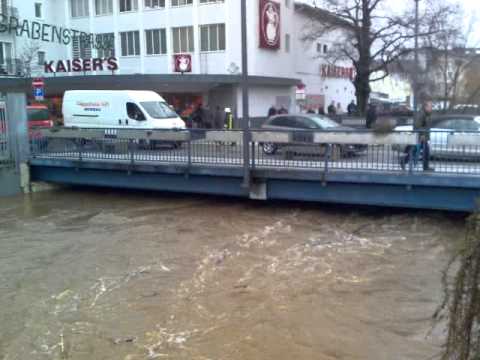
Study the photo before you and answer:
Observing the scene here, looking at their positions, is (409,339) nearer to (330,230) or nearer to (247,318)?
(247,318)

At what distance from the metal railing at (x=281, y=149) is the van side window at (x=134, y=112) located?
4.11 m

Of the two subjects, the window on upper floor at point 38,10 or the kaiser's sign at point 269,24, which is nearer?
the kaiser's sign at point 269,24

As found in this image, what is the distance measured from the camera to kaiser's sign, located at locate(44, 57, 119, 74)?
3544cm

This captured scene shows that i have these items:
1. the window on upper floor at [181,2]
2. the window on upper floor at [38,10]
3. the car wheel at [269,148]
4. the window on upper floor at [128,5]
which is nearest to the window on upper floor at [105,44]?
the window on upper floor at [128,5]

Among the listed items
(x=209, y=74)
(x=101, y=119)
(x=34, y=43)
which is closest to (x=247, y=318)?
(x=101, y=119)

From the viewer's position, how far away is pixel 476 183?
12648mm

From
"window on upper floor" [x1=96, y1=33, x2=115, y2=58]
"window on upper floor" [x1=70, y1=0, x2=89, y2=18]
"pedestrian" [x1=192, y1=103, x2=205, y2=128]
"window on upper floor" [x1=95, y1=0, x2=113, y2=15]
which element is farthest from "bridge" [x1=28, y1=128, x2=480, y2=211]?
"window on upper floor" [x1=70, y1=0, x2=89, y2=18]

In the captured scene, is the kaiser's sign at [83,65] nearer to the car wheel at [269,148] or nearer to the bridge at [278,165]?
the bridge at [278,165]

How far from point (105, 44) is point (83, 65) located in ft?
13.7

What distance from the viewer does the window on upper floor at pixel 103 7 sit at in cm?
4122

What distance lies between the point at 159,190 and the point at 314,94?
103ft

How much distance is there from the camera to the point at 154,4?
129ft

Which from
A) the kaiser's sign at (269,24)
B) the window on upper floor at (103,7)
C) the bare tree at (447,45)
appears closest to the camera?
the bare tree at (447,45)

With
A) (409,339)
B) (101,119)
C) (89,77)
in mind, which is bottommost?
(409,339)
